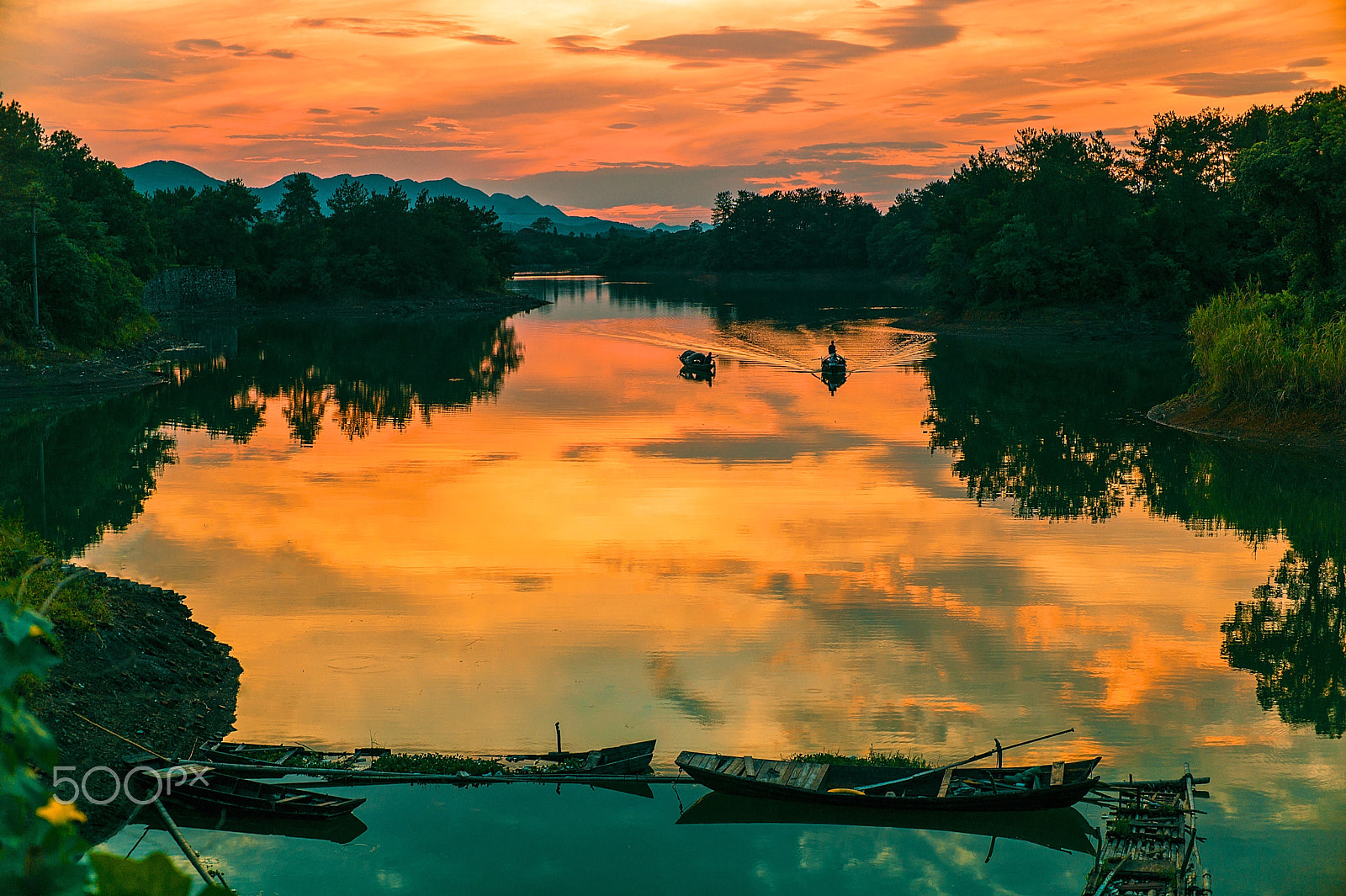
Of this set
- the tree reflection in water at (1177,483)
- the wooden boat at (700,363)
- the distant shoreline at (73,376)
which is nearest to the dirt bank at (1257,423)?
the tree reflection in water at (1177,483)

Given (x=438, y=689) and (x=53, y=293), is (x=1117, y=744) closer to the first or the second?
(x=438, y=689)

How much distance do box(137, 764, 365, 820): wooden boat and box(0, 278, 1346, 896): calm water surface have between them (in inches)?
15.9

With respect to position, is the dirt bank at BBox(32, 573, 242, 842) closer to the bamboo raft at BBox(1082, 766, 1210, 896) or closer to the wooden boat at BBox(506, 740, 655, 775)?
the wooden boat at BBox(506, 740, 655, 775)

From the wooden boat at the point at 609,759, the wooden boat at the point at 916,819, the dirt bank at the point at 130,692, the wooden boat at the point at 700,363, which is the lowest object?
the wooden boat at the point at 916,819

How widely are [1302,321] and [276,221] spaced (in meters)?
103

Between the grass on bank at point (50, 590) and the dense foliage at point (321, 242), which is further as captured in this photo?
the dense foliage at point (321, 242)

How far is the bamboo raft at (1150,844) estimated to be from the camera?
39.2 feet

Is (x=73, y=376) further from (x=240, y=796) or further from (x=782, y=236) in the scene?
(x=782, y=236)

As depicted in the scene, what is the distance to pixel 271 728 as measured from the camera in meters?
16.7

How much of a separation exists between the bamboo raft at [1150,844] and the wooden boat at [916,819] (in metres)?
0.45

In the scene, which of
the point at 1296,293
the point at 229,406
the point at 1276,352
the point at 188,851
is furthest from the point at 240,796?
the point at 1296,293

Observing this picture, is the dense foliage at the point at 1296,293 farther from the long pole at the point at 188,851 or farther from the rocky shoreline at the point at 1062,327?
the long pole at the point at 188,851

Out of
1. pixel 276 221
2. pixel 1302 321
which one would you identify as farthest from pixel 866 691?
pixel 276 221

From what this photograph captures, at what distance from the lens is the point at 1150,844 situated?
42.7 ft
